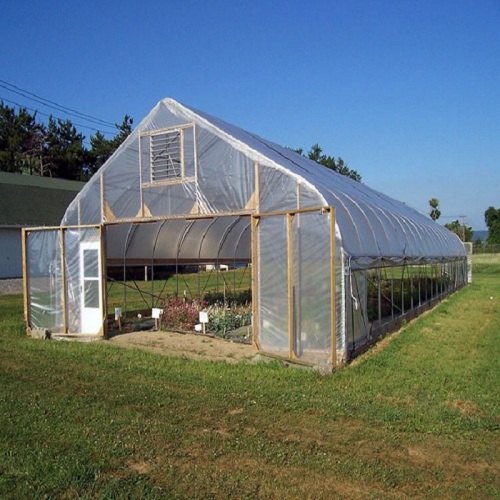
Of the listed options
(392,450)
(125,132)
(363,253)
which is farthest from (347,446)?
(125,132)

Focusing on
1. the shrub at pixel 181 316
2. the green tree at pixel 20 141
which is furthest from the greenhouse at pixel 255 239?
the green tree at pixel 20 141

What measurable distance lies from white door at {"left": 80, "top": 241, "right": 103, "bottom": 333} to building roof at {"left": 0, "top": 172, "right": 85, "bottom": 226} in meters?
19.3

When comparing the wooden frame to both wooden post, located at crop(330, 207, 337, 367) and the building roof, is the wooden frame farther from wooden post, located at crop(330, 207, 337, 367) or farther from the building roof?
the building roof

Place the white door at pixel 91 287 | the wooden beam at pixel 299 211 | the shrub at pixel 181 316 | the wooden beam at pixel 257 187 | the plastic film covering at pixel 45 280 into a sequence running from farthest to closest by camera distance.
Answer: the shrub at pixel 181 316
the plastic film covering at pixel 45 280
the white door at pixel 91 287
the wooden beam at pixel 257 187
the wooden beam at pixel 299 211

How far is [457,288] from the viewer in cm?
2291

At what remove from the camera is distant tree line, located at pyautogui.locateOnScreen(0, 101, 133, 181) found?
4147 centimetres

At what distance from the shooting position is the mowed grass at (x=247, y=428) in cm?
394

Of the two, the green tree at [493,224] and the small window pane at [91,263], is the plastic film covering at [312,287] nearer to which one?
the small window pane at [91,263]

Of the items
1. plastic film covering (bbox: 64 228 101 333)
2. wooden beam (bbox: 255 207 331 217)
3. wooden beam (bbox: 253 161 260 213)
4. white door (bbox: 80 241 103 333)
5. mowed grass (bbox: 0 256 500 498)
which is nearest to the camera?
mowed grass (bbox: 0 256 500 498)

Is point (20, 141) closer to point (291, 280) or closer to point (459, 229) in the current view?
point (291, 280)

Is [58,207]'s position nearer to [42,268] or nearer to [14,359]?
[42,268]

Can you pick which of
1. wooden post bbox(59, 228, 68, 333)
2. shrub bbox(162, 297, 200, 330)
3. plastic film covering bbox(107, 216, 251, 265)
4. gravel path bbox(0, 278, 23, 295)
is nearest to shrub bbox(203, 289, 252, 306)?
plastic film covering bbox(107, 216, 251, 265)

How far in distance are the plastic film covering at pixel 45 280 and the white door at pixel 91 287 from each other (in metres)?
0.53

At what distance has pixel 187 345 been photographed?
970 centimetres
